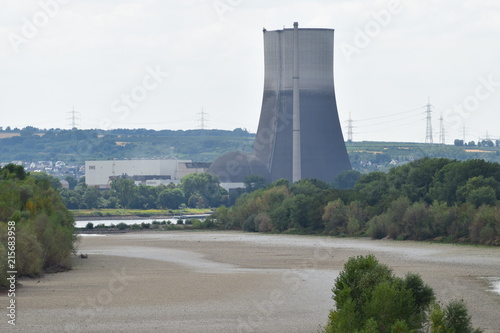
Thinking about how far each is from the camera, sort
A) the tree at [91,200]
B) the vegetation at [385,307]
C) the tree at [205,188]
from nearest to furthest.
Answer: the vegetation at [385,307] < the tree at [91,200] < the tree at [205,188]

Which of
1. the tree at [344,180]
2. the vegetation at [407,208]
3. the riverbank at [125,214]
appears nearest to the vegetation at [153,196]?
the riverbank at [125,214]

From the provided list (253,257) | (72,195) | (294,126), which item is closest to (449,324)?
(253,257)

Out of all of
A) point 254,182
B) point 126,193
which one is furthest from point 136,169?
point 254,182

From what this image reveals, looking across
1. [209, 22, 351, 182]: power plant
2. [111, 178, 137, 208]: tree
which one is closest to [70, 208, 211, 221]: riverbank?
[111, 178, 137, 208]: tree

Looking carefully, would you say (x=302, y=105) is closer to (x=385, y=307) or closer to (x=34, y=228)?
(x=34, y=228)

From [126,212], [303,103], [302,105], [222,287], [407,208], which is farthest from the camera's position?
[126,212]

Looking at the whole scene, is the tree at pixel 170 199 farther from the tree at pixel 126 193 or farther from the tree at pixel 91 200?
the tree at pixel 91 200

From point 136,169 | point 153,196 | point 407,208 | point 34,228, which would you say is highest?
point 136,169
